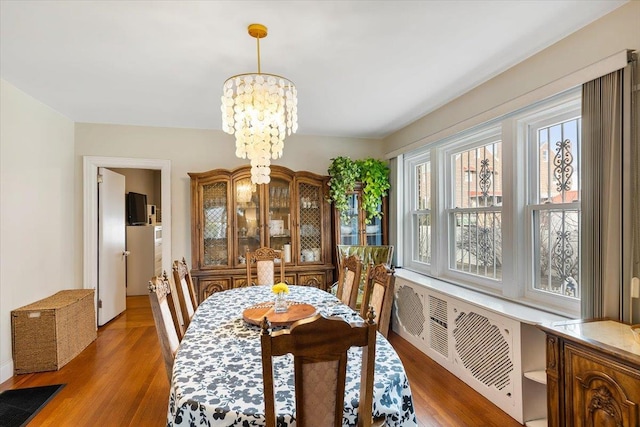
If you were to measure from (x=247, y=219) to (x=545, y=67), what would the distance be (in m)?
3.36

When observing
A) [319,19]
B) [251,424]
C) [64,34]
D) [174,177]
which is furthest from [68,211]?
[251,424]

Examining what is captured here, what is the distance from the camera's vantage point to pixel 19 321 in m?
3.00

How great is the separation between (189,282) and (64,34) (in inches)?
76.4

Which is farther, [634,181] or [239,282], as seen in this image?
[239,282]

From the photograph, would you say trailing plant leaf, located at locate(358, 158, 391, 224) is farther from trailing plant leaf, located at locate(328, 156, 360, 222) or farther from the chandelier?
the chandelier

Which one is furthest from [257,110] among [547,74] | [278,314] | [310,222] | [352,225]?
[352,225]

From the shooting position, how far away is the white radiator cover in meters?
2.32

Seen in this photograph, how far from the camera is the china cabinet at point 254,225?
4070 millimetres

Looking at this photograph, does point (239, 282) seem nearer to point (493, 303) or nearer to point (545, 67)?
point (493, 303)

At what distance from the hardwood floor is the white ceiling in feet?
8.42

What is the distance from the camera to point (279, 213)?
438 centimetres

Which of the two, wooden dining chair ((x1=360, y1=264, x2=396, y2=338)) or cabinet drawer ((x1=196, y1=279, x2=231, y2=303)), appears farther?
cabinet drawer ((x1=196, y1=279, x2=231, y2=303))

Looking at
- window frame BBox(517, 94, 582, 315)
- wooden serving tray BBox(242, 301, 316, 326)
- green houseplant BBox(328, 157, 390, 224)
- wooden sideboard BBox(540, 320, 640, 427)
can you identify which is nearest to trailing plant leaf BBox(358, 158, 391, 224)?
green houseplant BBox(328, 157, 390, 224)

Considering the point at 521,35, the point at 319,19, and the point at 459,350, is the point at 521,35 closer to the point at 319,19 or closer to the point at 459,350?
the point at 319,19
